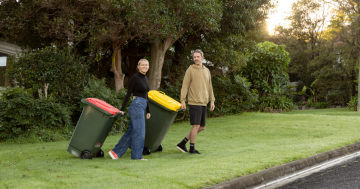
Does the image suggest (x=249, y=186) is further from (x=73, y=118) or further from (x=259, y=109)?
(x=259, y=109)

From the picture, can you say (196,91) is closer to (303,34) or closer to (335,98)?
(335,98)

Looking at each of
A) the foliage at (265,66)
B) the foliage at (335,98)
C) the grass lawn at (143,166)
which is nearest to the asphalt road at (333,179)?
the grass lawn at (143,166)

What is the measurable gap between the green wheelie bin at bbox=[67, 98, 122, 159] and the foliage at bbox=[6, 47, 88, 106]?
4.07 meters

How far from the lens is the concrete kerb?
4.16 meters

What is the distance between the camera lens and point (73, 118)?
1041 cm

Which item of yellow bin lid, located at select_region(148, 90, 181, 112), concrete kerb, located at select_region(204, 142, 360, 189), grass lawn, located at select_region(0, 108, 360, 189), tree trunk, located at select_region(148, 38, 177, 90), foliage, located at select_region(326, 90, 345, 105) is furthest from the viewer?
foliage, located at select_region(326, 90, 345, 105)

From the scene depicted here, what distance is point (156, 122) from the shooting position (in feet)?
20.6

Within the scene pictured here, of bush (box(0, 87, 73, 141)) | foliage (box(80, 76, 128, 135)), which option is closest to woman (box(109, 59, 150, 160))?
bush (box(0, 87, 73, 141))

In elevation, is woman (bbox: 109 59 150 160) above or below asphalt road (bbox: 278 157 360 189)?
above

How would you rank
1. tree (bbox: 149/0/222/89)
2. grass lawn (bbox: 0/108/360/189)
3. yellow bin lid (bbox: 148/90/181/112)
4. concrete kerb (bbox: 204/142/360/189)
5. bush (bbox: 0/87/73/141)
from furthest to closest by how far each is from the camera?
tree (bbox: 149/0/222/89) → bush (bbox: 0/87/73/141) → yellow bin lid (bbox: 148/90/181/112) → concrete kerb (bbox: 204/142/360/189) → grass lawn (bbox: 0/108/360/189)

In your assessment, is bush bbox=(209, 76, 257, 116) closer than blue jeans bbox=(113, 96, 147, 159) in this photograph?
No

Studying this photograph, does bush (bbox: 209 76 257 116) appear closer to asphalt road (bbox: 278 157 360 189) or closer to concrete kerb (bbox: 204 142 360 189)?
concrete kerb (bbox: 204 142 360 189)

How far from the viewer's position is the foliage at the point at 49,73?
9.72 metres

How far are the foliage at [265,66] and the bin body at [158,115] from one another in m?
12.7
